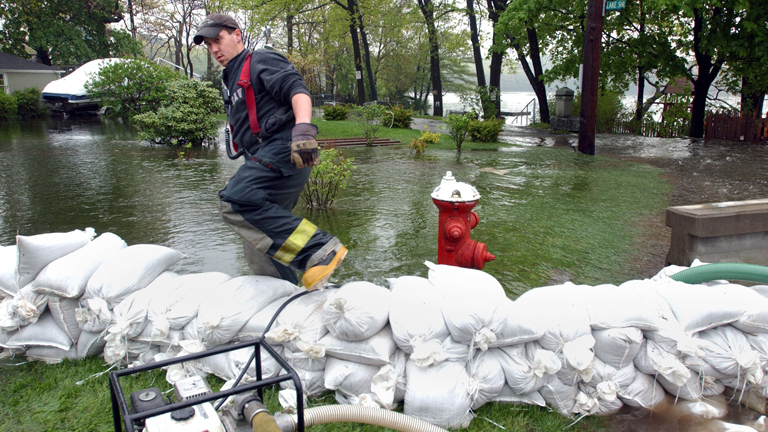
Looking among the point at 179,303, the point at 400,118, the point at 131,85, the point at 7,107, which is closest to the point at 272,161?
the point at 179,303

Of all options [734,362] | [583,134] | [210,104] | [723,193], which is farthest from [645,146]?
[734,362]

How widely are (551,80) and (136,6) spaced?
32496 mm

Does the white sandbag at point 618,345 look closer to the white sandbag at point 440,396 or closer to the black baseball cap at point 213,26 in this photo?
the white sandbag at point 440,396

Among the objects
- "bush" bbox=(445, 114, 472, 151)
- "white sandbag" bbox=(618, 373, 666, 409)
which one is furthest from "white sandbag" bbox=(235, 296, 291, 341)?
"bush" bbox=(445, 114, 472, 151)

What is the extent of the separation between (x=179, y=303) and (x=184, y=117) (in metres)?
9.40

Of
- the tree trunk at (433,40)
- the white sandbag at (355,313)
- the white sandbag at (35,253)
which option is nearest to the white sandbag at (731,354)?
the white sandbag at (355,313)

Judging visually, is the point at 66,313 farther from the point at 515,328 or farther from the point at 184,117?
the point at 184,117

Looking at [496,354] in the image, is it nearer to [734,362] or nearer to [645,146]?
[734,362]

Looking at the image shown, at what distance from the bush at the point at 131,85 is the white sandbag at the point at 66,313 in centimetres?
1527

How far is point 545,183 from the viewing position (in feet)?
26.9

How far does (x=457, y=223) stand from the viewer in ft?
11.8

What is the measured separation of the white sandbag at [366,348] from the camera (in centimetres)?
249

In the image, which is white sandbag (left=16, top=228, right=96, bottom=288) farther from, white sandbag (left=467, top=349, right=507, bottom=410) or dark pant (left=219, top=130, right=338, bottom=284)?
white sandbag (left=467, top=349, right=507, bottom=410)

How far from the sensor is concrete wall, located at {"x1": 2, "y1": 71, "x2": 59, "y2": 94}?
28.6 m
